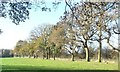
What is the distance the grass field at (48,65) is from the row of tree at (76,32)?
0.25ft

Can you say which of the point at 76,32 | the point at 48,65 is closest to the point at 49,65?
the point at 48,65

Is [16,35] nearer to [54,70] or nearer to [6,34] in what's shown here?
[6,34]

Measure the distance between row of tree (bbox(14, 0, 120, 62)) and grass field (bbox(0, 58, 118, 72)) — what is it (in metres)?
0.08

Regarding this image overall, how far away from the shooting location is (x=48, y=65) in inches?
197

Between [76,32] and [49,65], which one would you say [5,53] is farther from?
[76,32]

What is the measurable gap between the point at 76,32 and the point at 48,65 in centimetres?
57

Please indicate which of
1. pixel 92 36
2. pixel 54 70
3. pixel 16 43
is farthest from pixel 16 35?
pixel 92 36

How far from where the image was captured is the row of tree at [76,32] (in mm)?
4992

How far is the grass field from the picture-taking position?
16.3 feet

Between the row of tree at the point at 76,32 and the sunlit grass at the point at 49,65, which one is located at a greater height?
the row of tree at the point at 76,32

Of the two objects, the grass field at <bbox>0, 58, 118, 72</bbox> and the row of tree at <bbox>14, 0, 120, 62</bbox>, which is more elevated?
the row of tree at <bbox>14, 0, 120, 62</bbox>

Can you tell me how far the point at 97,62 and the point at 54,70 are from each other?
1.83ft

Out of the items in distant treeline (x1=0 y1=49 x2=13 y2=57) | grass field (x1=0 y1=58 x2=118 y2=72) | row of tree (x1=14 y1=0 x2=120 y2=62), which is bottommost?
grass field (x1=0 y1=58 x2=118 y2=72)

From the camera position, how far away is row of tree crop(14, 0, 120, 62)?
4992mm
